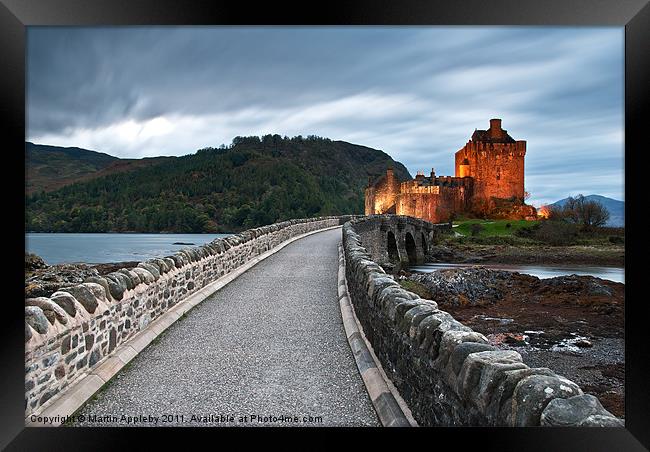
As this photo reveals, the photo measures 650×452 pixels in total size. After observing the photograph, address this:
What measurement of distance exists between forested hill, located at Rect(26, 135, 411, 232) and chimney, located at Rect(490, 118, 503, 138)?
17.2 meters

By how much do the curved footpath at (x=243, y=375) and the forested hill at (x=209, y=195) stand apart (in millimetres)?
17580

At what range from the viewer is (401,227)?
32.8 m

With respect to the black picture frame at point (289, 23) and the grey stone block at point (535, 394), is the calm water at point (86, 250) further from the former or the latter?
the grey stone block at point (535, 394)

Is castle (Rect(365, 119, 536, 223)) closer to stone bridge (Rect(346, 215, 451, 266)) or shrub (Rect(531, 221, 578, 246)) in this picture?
stone bridge (Rect(346, 215, 451, 266))

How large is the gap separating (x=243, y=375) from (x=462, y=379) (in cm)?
254

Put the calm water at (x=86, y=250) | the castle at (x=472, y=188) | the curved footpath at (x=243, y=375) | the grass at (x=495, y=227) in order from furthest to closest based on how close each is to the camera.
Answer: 1. the castle at (x=472, y=188)
2. the grass at (x=495, y=227)
3. the calm water at (x=86, y=250)
4. the curved footpath at (x=243, y=375)

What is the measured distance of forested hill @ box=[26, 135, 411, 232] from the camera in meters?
37.2

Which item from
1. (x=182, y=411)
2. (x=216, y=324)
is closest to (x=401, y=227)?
(x=216, y=324)

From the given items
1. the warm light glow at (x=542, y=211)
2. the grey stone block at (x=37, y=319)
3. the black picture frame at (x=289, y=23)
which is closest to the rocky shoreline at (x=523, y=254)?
the warm light glow at (x=542, y=211)

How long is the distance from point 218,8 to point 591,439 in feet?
12.7

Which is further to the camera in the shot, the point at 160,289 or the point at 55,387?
the point at 160,289

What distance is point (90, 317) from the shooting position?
13.3 ft

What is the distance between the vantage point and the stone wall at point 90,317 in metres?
3.37
